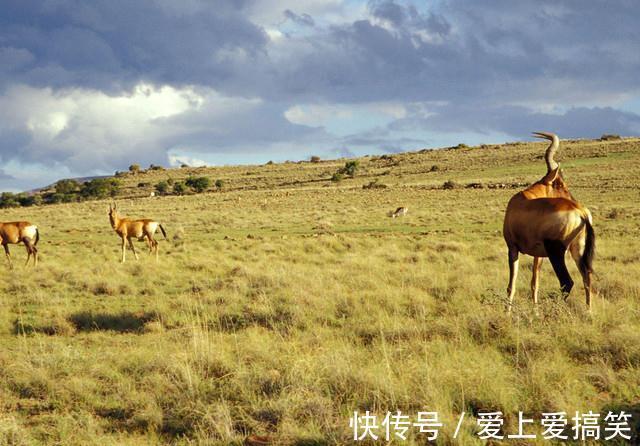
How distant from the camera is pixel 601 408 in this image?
5152 mm

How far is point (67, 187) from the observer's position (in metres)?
86.4

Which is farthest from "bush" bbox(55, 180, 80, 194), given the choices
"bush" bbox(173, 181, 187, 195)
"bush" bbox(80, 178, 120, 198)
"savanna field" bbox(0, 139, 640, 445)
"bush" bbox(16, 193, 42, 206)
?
"savanna field" bbox(0, 139, 640, 445)

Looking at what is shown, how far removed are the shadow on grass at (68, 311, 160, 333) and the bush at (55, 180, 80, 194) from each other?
78946 mm

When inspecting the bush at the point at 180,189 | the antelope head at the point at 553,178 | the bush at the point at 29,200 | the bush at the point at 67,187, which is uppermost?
the bush at the point at 67,187

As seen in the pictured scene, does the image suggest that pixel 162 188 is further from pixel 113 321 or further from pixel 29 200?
pixel 113 321

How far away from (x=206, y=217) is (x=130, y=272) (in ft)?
78.4

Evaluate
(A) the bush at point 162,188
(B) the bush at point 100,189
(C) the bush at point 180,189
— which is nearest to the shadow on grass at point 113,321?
(C) the bush at point 180,189

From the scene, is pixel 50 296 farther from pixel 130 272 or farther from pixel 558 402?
pixel 558 402

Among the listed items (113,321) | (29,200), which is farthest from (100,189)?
(113,321)

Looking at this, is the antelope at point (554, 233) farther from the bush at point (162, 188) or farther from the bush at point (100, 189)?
the bush at point (100, 189)

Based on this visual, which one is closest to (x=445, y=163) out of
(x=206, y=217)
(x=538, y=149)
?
(x=538, y=149)

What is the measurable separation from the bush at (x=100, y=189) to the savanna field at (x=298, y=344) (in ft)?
205

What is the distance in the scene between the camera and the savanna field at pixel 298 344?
533 cm

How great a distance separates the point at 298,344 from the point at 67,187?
288 ft
